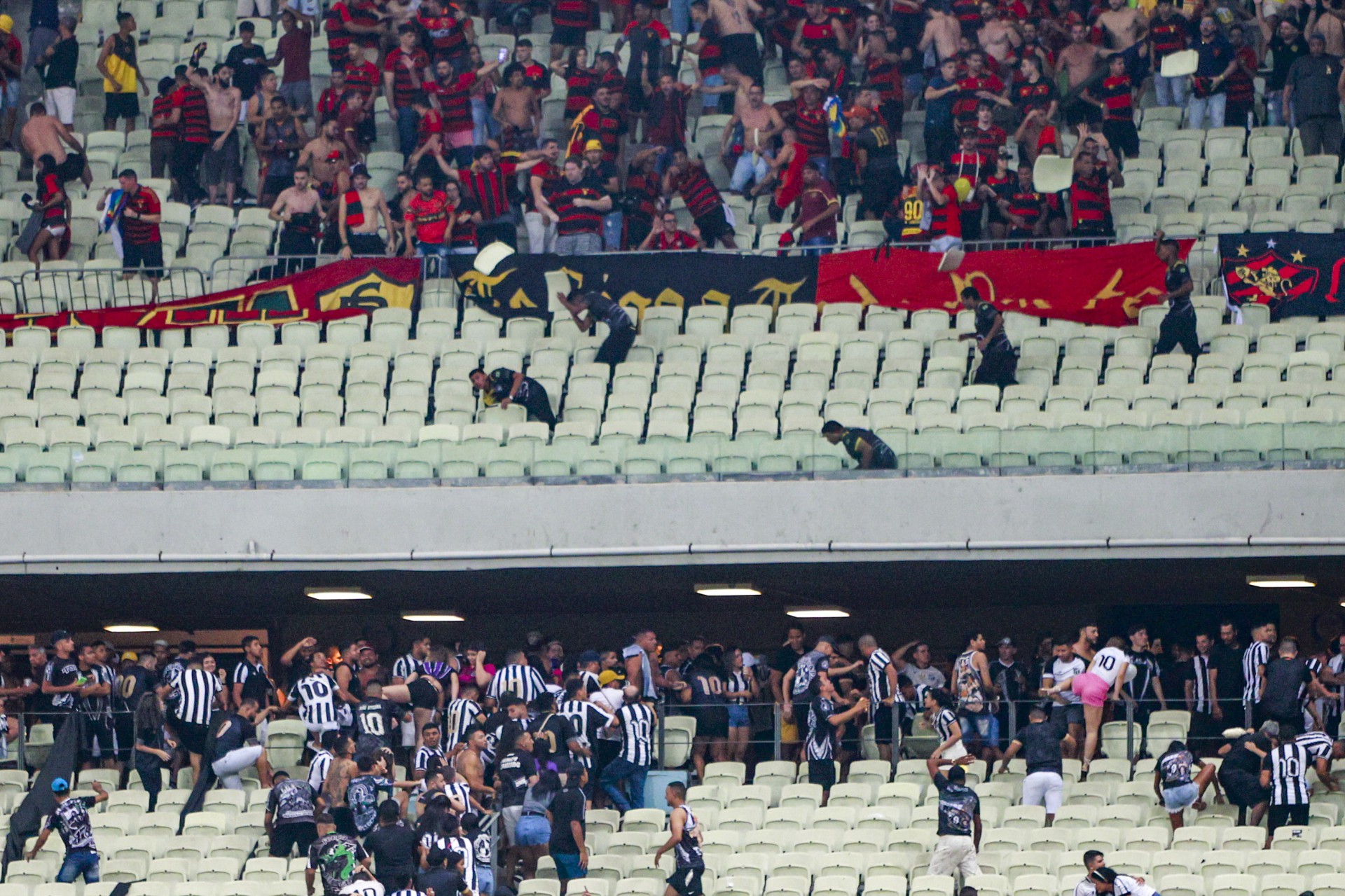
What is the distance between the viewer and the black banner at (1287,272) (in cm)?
2045

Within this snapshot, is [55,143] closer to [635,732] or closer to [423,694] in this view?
[423,694]

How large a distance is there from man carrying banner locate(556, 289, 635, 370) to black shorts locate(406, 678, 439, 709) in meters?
4.30

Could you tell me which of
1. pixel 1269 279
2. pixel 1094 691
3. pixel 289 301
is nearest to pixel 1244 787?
pixel 1094 691

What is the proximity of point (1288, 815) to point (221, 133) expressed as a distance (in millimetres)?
14436

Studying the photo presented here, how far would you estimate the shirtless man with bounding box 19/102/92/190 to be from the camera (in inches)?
952

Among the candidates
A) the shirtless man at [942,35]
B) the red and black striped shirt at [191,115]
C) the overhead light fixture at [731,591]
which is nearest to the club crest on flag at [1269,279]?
the shirtless man at [942,35]

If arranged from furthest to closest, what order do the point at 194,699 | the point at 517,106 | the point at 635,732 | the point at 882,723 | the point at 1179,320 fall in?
the point at 517,106
the point at 1179,320
the point at 194,699
the point at 882,723
the point at 635,732

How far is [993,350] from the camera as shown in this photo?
19.5 metres

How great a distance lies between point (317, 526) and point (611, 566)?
2.46 m

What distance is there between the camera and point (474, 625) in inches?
915

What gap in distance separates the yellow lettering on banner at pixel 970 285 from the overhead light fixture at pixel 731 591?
340 cm

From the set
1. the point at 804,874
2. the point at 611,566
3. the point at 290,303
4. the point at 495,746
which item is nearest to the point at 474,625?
the point at 290,303

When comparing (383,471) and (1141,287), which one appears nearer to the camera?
(383,471)

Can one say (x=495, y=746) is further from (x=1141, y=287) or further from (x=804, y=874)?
(x=1141, y=287)
